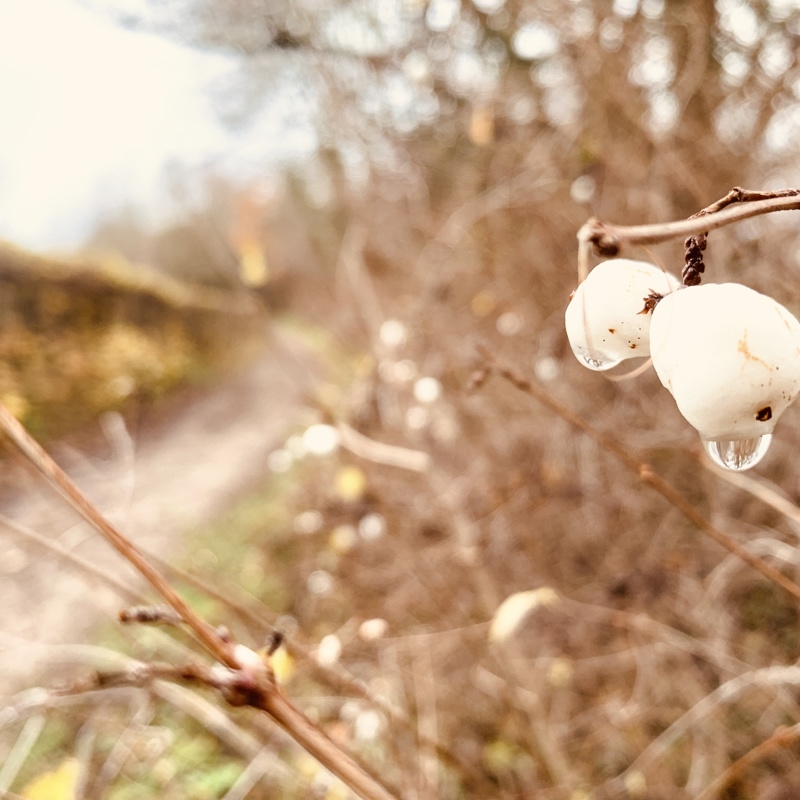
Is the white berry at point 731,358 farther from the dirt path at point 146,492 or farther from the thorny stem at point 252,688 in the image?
the dirt path at point 146,492

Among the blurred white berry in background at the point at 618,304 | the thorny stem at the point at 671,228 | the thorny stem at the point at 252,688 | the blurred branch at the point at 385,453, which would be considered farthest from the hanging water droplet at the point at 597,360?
the blurred branch at the point at 385,453

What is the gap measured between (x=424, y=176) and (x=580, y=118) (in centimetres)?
186

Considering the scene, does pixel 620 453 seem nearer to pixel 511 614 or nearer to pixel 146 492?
pixel 511 614

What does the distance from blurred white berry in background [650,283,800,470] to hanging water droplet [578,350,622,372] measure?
0.24 ft

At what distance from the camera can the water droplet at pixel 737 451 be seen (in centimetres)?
45

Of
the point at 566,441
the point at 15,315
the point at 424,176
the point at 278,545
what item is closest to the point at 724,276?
the point at 566,441

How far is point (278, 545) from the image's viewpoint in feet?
15.3

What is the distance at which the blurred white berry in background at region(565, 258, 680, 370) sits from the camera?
0.44 m

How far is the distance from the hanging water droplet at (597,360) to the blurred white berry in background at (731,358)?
7 centimetres

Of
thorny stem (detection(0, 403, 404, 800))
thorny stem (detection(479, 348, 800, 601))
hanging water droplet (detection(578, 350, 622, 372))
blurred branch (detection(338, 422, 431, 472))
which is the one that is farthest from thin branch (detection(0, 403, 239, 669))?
blurred branch (detection(338, 422, 431, 472))

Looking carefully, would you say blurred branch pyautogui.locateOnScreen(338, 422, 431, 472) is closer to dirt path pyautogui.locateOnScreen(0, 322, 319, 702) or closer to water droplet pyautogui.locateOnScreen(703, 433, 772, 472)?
dirt path pyautogui.locateOnScreen(0, 322, 319, 702)

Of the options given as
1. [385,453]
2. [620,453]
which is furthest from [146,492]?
[620,453]

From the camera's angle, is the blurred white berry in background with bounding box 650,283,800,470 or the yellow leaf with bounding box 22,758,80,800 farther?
the yellow leaf with bounding box 22,758,80,800

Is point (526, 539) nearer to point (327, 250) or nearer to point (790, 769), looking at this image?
point (790, 769)
